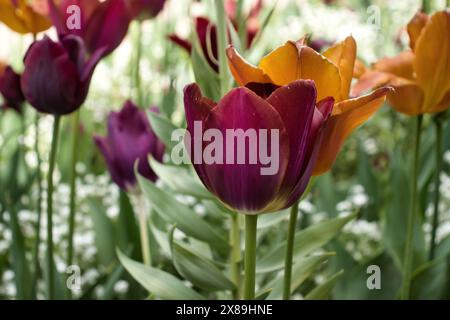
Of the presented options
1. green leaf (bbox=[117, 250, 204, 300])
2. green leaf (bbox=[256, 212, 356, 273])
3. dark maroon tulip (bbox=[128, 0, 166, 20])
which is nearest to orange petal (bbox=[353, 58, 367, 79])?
green leaf (bbox=[256, 212, 356, 273])

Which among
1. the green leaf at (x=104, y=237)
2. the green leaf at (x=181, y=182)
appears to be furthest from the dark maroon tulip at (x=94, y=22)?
the green leaf at (x=104, y=237)

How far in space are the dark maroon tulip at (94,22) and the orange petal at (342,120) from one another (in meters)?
0.29

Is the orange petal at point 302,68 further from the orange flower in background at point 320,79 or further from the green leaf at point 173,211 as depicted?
the green leaf at point 173,211

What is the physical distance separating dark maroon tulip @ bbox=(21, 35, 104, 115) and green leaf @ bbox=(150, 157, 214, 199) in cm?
11

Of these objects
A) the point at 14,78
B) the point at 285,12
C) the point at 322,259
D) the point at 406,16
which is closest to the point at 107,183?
the point at 14,78

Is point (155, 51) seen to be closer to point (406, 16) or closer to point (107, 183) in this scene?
point (406, 16)

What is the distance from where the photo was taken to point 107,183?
53.1 inches

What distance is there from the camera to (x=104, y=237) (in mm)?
1030

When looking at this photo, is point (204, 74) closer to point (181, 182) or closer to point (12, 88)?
point (181, 182)

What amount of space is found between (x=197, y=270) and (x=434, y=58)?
0.76 feet

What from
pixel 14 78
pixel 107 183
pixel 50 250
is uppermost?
pixel 14 78

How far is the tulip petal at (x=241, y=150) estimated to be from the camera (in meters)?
0.42
